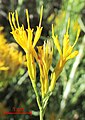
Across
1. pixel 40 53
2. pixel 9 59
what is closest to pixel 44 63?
pixel 40 53

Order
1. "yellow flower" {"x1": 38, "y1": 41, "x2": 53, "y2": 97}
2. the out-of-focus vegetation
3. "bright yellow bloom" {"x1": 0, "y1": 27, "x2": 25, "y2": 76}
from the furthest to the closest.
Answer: the out-of-focus vegetation < "bright yellow bloom" {"x1": 0, "y1": 27, "x2": 25, "y2": 76} < "yellow flower" {"x1": 38, "y1": 41, "x2": 53, "y2": 97}

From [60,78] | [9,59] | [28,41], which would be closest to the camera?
[28,41]

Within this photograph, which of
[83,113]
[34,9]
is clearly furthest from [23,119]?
[34,9]

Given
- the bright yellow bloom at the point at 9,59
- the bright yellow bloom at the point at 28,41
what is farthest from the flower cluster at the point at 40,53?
the bright yellow bloom at the point at 9,59

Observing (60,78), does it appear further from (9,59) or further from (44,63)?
(44,63)

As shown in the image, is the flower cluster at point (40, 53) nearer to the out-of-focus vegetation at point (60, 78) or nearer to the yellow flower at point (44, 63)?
the yellow flower at point (44, 63)

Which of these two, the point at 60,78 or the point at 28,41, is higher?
the point at 28,41

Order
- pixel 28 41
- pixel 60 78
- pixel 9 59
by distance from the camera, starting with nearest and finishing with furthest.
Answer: pixel 28 41 → pixel 9 59 → pixel 60 78

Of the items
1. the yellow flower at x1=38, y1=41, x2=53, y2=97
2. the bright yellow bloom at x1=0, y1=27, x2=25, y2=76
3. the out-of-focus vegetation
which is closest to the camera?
the yellow flower at x1=38, y1=41, x2=53, y2=97

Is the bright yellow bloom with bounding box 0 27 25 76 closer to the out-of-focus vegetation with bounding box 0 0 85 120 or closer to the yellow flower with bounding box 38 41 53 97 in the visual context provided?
the out-of-focus vegetation with bounding box 0 0 85 120

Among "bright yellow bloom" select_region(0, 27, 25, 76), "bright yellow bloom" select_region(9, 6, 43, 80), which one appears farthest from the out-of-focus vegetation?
"bright yellow bloom" select_region(9, 6, 43, 80)

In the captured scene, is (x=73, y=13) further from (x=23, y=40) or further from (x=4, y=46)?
(x=23, y=40)

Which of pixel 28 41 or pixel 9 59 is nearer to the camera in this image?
pixel 28 41
